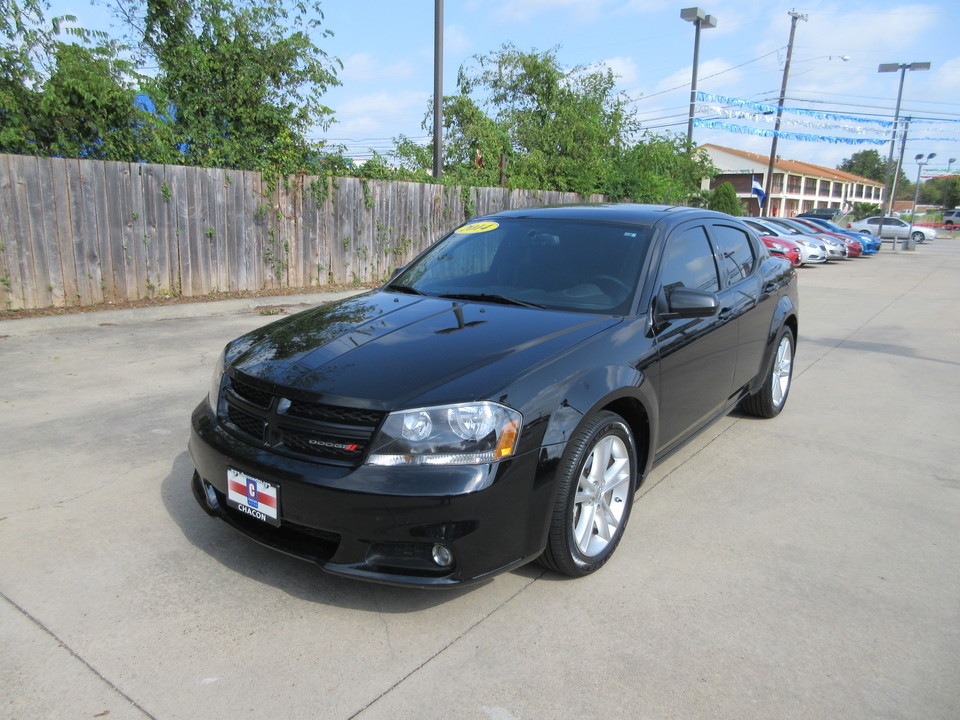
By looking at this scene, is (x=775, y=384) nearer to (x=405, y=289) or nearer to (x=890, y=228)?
(x=405, y=289)

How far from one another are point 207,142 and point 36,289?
11.4 ft

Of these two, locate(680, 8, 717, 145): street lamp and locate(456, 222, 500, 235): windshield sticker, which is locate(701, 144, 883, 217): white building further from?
locate(456, 222, 500, 235): windshield sticker

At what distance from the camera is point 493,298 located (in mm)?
3871

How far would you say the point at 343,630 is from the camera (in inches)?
110

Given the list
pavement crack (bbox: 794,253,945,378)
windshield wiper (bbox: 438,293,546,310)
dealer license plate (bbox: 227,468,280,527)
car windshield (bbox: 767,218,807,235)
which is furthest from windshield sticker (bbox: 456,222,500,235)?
car windshield (bbox: 767,218,807,235)

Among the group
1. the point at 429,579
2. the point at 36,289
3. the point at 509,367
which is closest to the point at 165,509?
the point at 429,579

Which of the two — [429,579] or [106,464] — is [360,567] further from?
[106,464]

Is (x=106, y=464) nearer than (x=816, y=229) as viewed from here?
Yes

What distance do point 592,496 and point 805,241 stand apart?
860 inches

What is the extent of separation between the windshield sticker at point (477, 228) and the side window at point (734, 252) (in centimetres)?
144

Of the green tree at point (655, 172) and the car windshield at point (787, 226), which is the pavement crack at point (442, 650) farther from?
the car windshield at point (787, 226)

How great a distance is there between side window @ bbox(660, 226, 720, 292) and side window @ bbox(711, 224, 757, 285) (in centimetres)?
19

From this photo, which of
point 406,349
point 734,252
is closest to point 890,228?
point 734,252

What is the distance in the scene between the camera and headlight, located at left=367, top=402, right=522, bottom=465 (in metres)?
2.64
